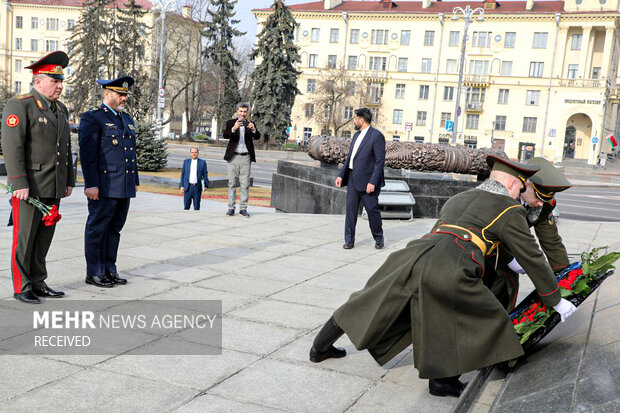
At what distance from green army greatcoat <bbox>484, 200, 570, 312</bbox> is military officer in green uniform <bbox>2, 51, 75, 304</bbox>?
3.54 meters

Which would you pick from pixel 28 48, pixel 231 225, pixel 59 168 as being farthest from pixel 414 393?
pixel 28 48

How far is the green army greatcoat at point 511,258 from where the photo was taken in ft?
12.4

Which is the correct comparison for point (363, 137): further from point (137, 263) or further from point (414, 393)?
point (414, 393)

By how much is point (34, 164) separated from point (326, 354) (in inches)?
113

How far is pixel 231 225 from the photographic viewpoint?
31.7ft

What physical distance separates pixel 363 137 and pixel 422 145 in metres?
4.38

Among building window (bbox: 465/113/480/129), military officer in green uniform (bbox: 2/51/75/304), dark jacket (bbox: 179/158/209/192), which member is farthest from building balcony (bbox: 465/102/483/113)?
military officer in green uniform (bbox: 2/51/75/304)

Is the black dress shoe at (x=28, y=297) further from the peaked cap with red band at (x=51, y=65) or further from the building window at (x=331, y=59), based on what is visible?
the building window at (x=331, y=59)

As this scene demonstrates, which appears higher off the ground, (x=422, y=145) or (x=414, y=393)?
(x=422, y=145)

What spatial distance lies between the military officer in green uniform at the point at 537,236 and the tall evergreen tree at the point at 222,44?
55.3 meters

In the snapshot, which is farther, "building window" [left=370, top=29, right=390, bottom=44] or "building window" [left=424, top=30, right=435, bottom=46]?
"building window" [left=370, top=29, right=390, bottom=44]

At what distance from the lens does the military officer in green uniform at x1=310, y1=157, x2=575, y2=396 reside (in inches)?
132

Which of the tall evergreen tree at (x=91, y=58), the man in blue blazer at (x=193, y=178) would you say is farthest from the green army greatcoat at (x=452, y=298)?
the tall evergreen tree at (x=91, y=58)

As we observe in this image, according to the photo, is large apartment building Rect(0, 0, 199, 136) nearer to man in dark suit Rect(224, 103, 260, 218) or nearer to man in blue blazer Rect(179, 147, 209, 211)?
man in blue blazer Rect(179, 147, 209, 211)
